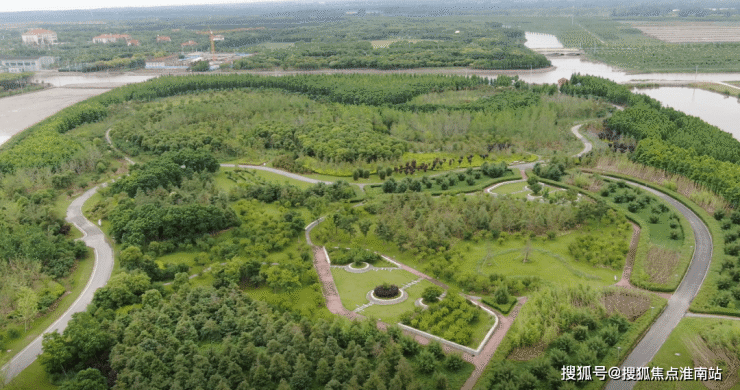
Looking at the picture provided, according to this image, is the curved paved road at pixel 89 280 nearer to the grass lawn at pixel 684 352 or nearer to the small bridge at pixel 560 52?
the grass lawn at pixel 684 352

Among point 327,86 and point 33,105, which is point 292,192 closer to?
point 327,86

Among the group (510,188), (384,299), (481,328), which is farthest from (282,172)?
(481,328)

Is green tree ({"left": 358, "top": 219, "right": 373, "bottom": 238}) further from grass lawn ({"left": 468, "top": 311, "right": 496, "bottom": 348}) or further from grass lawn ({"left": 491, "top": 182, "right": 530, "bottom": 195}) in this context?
grass lawn ({"left": 491, "top": 182, "right": 530, "bottom": 195})

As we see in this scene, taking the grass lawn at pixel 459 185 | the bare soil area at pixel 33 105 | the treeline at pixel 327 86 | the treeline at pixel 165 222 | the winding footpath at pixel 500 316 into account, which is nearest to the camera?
the winding footpath at pixel 500 316

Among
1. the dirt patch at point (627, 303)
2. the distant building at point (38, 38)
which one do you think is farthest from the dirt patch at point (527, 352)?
the distant building at point (38, 38)

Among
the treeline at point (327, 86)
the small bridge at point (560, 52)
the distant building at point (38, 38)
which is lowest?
the treeline at point (327, 86)

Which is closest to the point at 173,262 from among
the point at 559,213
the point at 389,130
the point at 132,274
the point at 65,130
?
the point at 132,274

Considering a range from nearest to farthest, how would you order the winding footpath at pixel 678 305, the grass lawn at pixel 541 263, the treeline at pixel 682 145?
the winding footpath at pixel 678 305
the grass lawn at pixel 541 263
the treeline at pixel 682 145

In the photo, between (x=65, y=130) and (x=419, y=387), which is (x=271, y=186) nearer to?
(x=419, y=387)
